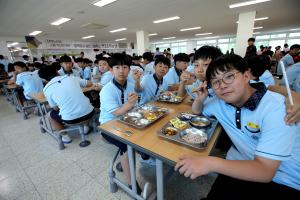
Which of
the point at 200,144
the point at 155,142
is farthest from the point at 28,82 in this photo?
the point at 200,144

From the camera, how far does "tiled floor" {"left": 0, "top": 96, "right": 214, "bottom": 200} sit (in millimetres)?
1598

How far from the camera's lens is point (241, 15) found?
6039 mm

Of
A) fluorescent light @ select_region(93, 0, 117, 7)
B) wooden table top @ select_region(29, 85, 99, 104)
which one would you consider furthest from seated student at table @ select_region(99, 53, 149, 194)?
fluorescent light @ select_region(93, 0, 117, 7)

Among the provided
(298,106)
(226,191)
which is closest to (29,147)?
(226,191)

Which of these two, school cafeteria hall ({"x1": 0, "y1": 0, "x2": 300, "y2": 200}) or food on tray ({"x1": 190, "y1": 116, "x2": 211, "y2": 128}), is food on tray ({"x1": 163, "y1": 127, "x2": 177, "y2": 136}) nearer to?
school cafeteria hall ({"x1": 0, "y1": 0, "x2": 300, "y2": 200})

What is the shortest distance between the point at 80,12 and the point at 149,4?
2420mm

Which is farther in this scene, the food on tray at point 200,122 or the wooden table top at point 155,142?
the food on tray at point 200,122

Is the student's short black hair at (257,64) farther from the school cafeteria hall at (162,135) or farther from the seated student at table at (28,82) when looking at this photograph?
the seated student at table at (28,82)

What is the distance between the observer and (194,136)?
102 cm

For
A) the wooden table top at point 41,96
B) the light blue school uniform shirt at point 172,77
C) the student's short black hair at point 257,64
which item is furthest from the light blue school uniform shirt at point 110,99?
the student's short black hair at point 257,64

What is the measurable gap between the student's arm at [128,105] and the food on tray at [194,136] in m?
0.54

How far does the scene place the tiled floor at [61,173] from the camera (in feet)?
5.24

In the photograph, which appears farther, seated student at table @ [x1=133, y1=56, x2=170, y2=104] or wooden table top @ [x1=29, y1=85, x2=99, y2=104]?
wooden table top @ [x1=29, y1=85, x2=99, y2=104]

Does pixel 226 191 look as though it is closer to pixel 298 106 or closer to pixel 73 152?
pixel 298 106
